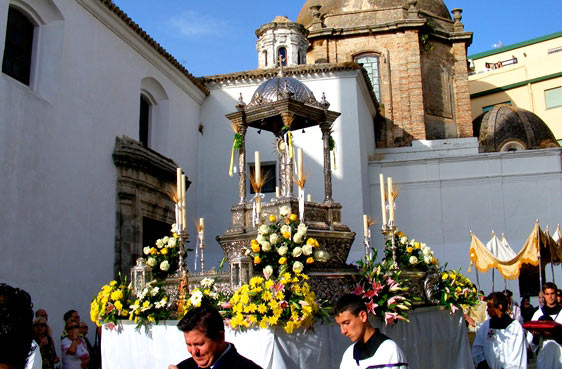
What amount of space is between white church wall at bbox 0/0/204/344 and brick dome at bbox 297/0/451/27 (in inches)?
521

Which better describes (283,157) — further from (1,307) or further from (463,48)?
(463,48)

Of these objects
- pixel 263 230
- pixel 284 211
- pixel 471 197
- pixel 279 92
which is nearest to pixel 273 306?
pixel 263 230

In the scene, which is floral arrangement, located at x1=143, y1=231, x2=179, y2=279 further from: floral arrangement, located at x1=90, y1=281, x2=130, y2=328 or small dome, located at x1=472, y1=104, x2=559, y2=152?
small dome, located at x1=472, y1=104, x2=559, y2=152

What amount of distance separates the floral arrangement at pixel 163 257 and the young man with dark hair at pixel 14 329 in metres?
6.08

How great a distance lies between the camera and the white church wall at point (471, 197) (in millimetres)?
19578

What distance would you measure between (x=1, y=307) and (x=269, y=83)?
25.2 feet

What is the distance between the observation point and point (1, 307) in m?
2.51

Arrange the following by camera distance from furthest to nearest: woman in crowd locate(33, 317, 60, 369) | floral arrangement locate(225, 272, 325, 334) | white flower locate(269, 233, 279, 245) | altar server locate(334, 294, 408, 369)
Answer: white flower locate(269, 233, 279, 245) < woman in crowd locate(33, 317, 60, 369) < floral arrangement locate(225, 272, 325, 334) < altar server locate(334, 294, 408, 369)

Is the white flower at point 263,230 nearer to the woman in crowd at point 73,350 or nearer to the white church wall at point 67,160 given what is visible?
the woman in crowd at point 73,350

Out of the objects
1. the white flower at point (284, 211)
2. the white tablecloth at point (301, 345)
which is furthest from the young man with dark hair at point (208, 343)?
the white flower at point (284, 211)

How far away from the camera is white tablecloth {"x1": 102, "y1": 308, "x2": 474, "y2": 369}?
6.17m

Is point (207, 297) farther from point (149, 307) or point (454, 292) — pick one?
point (454, 292)

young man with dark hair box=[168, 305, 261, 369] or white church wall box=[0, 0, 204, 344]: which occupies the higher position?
white church wall box=[0, 0, 204, 344]

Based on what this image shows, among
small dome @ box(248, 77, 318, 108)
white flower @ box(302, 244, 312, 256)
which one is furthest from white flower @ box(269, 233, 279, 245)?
small dome @ box(248, 77, 318, 108)
